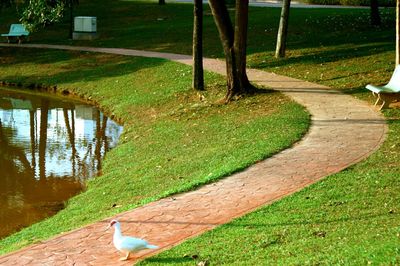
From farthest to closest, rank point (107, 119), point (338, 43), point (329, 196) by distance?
1. point (338, 43)
2. point (107, 119)
3. point (329, 196)

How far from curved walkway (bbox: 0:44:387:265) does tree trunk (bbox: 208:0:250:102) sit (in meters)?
2.77

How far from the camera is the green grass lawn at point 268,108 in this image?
8.18 meters

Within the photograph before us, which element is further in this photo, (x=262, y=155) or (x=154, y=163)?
(x=154, y=163)

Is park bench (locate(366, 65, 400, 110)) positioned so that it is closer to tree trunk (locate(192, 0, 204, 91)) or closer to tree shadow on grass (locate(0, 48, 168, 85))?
tree trunk (locate(192, 0, 204, 91))

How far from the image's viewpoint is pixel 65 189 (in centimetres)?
1455

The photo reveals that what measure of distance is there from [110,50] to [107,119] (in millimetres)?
9669

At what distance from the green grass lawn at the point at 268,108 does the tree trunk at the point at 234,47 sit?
0.54 m

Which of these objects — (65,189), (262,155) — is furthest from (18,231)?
(262,155)

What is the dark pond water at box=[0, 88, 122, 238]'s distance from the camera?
44.5 ft

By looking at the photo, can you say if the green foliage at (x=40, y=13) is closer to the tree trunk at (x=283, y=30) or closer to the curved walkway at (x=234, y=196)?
the curved walkway at (x=234, y=196)

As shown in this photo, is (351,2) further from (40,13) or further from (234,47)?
(40,13)

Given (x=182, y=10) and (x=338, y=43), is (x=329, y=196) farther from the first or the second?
(x=182, y=10)

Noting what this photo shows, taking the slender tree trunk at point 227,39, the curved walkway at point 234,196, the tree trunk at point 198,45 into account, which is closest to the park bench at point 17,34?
the tree trunk at point 198,45

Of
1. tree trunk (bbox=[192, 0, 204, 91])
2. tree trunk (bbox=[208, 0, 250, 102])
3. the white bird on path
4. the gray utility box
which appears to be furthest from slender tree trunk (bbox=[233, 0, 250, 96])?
the gray utility box
